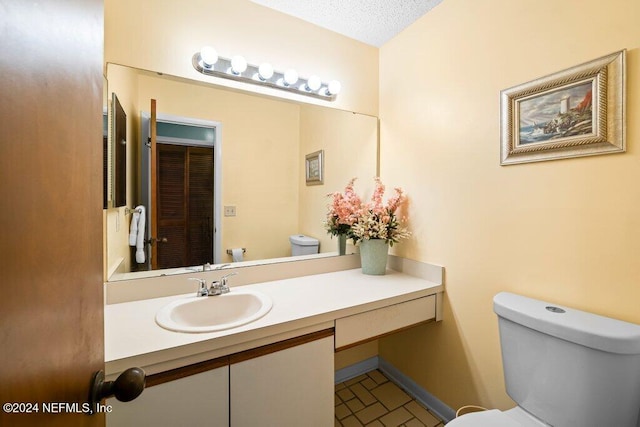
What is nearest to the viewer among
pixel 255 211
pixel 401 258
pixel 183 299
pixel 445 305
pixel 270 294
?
A: pixel 183 299

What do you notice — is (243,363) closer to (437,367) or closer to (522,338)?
(522,338)

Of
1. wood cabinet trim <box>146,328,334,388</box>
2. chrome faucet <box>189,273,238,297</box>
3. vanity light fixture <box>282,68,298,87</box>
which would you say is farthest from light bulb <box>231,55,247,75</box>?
wood cabinet trim <box>146,328,334,388</box>

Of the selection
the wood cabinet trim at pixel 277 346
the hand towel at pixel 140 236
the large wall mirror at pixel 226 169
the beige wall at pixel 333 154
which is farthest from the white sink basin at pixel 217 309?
the beige wall at pixel 333 154

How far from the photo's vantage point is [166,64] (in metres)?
1.34

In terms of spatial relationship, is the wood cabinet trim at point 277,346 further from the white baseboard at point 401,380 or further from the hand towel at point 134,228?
the white baseboard at point 401,380

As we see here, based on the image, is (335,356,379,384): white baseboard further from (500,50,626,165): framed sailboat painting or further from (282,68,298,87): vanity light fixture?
(282,68,298,87): vanity light fixture

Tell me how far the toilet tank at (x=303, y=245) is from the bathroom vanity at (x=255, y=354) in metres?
0.37

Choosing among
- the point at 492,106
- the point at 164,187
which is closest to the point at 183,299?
the point at 164,187

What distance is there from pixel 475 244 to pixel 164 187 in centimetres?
160

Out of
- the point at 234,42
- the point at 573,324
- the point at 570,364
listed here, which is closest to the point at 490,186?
the point at 573,324

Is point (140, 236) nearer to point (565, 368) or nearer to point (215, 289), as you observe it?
point (215, 289)

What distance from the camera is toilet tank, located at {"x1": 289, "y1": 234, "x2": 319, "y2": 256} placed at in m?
1.77

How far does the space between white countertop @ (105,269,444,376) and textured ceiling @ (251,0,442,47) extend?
5.15ft

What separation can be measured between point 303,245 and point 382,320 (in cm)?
70
